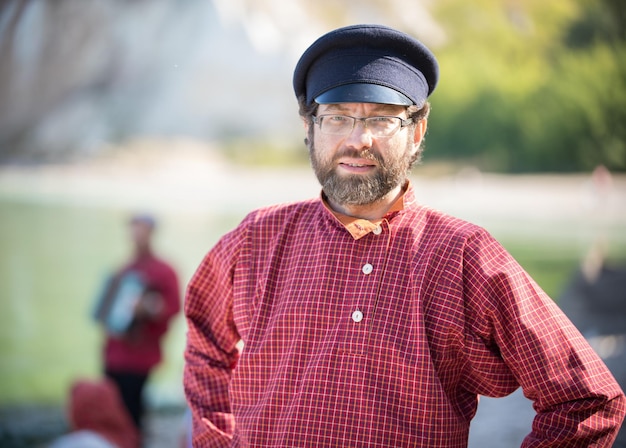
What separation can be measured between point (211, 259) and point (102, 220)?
4.02 meters

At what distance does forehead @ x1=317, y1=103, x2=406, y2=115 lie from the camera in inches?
67.7

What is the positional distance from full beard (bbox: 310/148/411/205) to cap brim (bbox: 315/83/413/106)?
0.12 m

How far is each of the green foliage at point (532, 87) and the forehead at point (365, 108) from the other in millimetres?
3197

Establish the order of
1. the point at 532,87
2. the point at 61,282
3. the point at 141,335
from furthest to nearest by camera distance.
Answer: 1. the point at 61,282
2. the point at 532,87
3. the point at 141,335

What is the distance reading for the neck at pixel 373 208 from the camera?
1.78 metres

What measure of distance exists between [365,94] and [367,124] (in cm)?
8

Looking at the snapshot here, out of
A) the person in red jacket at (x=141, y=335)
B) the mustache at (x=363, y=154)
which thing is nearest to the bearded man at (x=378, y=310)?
the mustache at (x=363, y=154)

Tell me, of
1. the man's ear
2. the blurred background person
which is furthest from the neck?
the blurred background person

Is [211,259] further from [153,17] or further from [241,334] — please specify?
→ [153,17]

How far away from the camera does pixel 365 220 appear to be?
5.77ft

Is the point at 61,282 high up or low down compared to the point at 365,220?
down

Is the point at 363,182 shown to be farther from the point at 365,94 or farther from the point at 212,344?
the point at 212,344

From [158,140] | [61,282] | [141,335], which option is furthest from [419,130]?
[61,282]

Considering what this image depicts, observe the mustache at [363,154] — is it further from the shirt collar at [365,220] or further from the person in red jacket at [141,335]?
the person in red jacket at [141,335]
